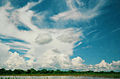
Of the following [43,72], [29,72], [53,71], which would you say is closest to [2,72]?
[29,72]

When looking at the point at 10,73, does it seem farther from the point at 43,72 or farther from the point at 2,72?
the point at 43,72

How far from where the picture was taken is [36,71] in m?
133

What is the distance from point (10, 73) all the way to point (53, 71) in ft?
143

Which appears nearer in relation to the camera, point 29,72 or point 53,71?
point 29,72

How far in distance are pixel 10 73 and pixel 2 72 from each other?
714cm

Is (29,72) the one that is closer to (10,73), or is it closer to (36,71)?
(36,71)

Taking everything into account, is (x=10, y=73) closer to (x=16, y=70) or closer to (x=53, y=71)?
(x=16, y=70)

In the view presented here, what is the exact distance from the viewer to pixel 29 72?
127250 millimetres

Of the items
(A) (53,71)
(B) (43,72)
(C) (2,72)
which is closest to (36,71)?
(B) (43,72)

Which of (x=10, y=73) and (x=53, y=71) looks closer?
(x=10, y=73)

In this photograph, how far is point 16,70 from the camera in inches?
4894

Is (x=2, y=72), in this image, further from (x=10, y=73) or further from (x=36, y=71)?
(x=36, y=71)

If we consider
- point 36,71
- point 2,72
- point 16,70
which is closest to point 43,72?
point 36,71

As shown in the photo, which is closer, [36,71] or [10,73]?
[10,73]
